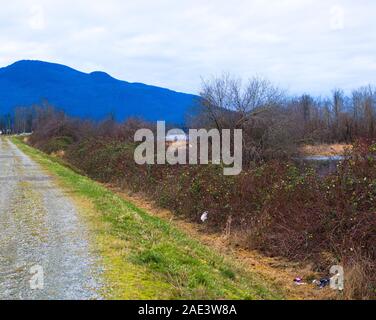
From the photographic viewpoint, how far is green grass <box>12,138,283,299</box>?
5.82 metres

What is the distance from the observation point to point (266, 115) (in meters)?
27.1

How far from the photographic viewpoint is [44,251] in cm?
738

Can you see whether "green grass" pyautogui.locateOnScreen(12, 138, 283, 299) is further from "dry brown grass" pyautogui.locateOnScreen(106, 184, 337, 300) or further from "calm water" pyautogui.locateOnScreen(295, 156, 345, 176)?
"calm water" pyautogui.locateOnScreen(295, 156, 345, 176)

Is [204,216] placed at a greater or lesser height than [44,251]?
lesser

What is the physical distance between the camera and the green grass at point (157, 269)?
582 centimetres

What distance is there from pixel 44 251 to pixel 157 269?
1947 millimetres

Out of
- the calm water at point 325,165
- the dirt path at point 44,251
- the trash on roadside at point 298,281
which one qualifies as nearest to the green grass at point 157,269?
the dirt path at point 44,251

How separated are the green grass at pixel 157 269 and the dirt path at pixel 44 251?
28 centimetres

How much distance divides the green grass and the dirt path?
0.28 metres

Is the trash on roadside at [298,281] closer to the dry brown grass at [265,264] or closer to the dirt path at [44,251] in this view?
→ the dry brown grass at [265,264]

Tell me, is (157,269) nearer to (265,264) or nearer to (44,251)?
(44,251)

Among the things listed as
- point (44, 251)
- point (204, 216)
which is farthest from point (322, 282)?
point (204, 216)
